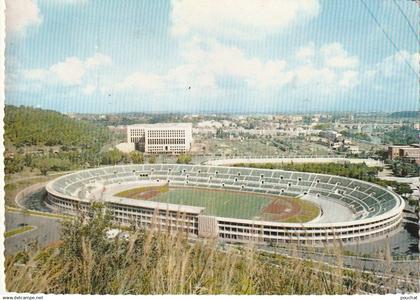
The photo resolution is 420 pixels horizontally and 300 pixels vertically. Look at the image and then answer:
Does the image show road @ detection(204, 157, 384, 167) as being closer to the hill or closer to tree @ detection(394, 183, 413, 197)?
tree @ detection(394, 183, 413, 197)

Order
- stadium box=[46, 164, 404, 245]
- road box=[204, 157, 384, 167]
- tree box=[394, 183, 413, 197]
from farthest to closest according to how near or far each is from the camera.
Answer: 1. road box=[204, 157, 384, 167]
2. tree box=[394, 183, 413, 197]
3. stadium box=[46, 164, 404, 245]

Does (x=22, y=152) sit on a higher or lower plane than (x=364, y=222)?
higher

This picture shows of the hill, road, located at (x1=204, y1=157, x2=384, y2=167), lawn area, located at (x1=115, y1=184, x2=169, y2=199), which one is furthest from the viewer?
road, located at (x1=204, y1=157, x2=384, y2=167)

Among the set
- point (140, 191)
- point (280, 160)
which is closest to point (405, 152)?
point (280, 160)

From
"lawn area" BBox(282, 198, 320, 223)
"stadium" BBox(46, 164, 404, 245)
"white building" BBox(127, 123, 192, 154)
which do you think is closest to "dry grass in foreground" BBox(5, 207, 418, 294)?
"stadium" BBox(46, 164, 404, 245)

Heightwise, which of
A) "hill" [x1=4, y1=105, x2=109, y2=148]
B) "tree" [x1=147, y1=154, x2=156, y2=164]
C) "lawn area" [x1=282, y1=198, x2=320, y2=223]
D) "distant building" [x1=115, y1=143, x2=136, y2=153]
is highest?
"hill" [x1=4, y1=105, x2=109, y2=148]

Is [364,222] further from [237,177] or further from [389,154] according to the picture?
[237,177]

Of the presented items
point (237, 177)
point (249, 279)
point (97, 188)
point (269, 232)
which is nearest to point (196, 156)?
point (237, 177)
